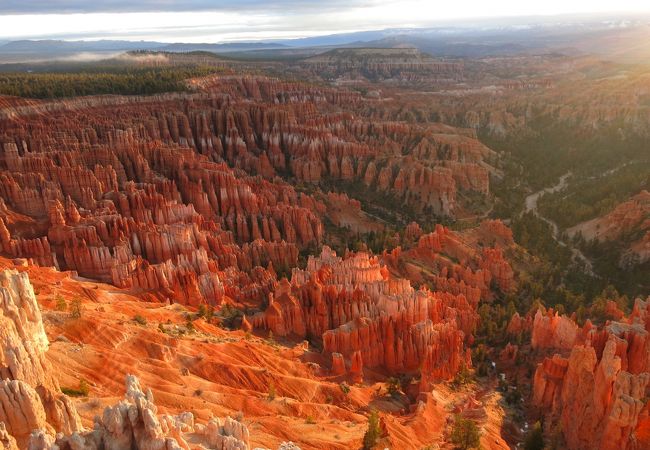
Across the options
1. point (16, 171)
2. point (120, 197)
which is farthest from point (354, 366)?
point (16, 171)

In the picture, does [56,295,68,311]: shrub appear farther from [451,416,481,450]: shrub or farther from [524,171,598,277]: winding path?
[524,171,598,277]: winding path

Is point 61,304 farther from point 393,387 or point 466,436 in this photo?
point 466,436

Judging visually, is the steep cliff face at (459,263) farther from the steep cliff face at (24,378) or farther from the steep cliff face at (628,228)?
the steep cliff face at (24,378)

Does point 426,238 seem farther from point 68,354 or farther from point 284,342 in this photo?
point 68,354

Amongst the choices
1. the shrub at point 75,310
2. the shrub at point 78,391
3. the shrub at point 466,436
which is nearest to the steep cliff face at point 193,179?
the shrub at point 75,310

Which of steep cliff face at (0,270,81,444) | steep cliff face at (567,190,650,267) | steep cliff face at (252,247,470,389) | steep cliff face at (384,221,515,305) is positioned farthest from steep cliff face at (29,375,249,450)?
steep cliff face at (567,190,650,267)

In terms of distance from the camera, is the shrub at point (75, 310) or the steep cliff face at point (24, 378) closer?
the steep cliff face at point (24, 378)
